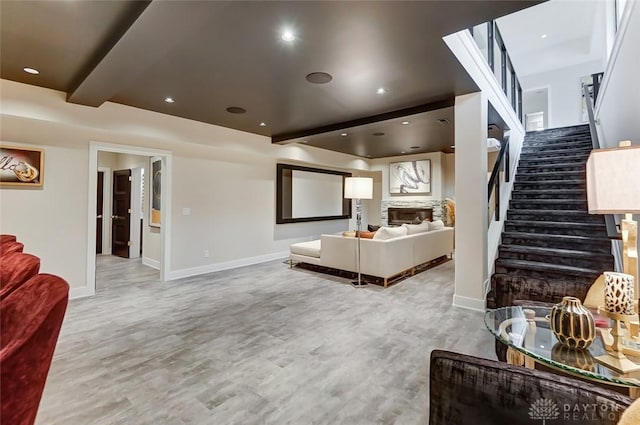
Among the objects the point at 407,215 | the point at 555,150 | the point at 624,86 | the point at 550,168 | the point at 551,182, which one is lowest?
the point at 407,215

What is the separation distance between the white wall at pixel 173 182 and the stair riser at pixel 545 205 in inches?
169

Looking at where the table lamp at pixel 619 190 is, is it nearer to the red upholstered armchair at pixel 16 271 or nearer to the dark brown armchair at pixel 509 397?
the dark brown armchair at pixel 509 397

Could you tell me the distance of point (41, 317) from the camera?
2.93 feet

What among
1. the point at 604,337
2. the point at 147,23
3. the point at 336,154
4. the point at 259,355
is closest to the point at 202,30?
the point at 147,23

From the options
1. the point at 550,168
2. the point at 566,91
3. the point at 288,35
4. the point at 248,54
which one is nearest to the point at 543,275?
the point at 550,168

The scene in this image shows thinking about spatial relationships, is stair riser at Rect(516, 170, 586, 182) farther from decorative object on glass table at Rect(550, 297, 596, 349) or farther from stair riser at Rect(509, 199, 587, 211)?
decorative object on glass table at Rect(550, 297, 596, 349)

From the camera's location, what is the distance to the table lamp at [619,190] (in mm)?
1345

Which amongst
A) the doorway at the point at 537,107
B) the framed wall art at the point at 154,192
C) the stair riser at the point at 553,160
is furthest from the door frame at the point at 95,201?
the doorway at the point at 537,107

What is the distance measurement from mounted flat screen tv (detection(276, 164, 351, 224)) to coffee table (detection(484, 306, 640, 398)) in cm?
553

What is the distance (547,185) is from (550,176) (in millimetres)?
285

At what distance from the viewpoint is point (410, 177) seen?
331 inches

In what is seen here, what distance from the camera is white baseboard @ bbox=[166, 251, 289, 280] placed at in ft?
16.8

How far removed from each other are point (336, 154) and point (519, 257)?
5054mm

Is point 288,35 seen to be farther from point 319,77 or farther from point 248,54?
point 319,77
